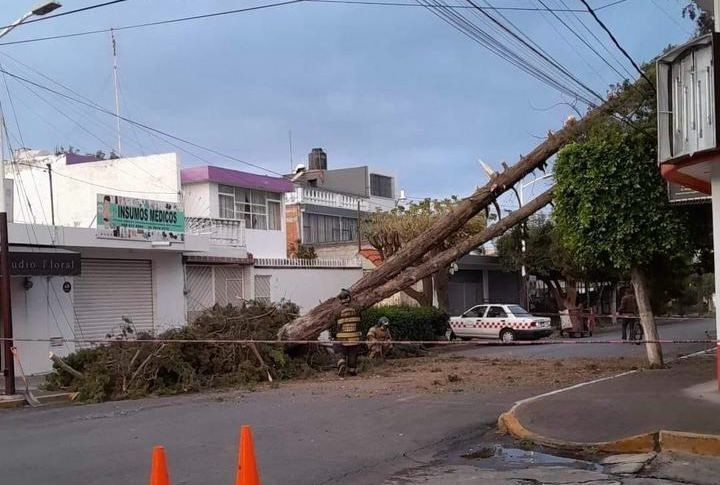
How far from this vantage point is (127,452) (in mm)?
9234

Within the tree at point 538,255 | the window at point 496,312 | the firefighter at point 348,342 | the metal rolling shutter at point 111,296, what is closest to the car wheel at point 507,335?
the window at point 496,312

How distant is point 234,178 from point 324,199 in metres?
11.0

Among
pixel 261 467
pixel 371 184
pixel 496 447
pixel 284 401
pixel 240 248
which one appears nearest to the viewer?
pixel 261 467

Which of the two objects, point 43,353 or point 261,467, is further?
point 43,353

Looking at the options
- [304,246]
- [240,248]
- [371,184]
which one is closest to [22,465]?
[240,248]

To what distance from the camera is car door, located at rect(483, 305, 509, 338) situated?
29.8 m

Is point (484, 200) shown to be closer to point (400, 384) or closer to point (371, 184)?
point (400, 384)

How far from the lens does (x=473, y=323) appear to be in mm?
30469

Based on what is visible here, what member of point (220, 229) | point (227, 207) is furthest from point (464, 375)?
point (227, 207)

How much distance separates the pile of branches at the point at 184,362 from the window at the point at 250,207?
11.9 m

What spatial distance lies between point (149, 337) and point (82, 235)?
16.5 ft

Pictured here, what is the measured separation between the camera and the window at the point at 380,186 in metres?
53.2

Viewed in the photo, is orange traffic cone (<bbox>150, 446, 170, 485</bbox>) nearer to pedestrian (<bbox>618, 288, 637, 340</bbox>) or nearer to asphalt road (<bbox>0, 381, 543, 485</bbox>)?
asphalt road (<bbox>0, 381, 543, 485</bbox>)

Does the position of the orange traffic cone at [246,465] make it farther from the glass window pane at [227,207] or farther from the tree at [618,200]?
the glass window pane at [227,207]
